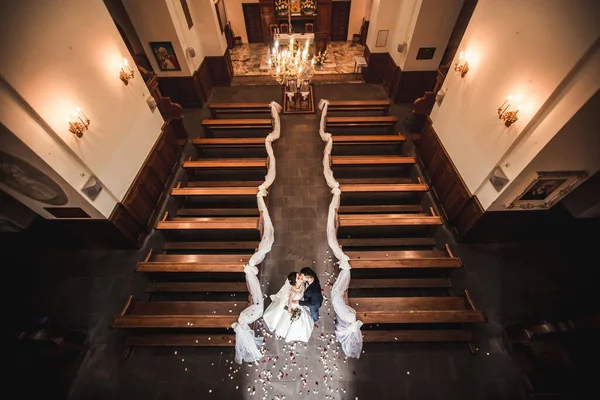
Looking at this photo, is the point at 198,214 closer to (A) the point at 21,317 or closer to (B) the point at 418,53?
(A) the point at 21,317

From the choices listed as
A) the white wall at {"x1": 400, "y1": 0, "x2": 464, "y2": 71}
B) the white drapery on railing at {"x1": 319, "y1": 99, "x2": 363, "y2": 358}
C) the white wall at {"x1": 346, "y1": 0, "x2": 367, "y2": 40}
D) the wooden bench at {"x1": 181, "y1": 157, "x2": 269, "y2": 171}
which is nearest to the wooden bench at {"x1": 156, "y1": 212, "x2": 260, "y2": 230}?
the white drapery on railing at {"x1": 319, "y1": 99, "x2": 363, "y2": 358}

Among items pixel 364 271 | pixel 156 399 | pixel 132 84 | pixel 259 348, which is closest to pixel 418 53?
pixel 364 271

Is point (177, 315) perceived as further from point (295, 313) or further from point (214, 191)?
point (214, 191)

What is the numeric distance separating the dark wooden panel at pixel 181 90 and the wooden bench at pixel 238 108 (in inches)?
53.6

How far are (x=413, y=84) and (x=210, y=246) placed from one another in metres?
8.10

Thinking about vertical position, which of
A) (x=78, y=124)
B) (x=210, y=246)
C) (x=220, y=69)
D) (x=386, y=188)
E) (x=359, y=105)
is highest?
(x=220, y=69)

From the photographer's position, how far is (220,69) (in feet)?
32.0

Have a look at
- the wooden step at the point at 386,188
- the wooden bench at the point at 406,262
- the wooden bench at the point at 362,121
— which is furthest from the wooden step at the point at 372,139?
the wooden bench at the point at 406,262

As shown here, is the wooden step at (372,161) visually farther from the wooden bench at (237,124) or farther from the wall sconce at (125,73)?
the wall sconce at (125,73)

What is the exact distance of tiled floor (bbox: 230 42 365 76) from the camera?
1088 cm

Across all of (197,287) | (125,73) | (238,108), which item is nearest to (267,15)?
(238,108)

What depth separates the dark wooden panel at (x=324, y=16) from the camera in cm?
1115

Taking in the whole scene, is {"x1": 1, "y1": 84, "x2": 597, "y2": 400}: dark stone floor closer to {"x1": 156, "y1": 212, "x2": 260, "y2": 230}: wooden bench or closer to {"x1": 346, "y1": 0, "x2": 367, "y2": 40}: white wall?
{"x1": 156, "y1": 212, "x2": 260, "y2": 230}: wooden bench

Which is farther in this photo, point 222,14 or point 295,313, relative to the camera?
point 222,14
